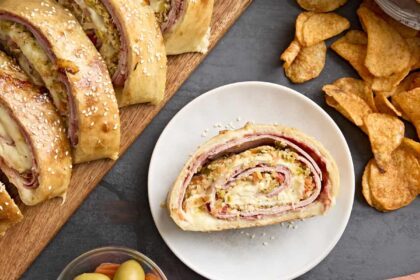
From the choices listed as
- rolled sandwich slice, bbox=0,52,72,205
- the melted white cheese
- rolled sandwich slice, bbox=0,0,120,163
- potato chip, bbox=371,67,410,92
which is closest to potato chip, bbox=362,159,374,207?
potato chip, bbox=371,67,410,92

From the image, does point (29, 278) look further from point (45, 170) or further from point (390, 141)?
point (390, 141)

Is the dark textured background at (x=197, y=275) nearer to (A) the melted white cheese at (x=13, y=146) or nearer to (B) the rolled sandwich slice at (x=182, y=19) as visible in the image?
(B) the rolled sandwich slice at (x=182, y=19)

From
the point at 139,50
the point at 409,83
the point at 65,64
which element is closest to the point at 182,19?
the point at 139,50

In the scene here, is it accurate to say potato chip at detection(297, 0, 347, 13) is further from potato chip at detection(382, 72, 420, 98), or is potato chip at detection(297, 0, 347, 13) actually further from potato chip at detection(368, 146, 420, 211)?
potato chip at detection(368, 146, 420, 211)

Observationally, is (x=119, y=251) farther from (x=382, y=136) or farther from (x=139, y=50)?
(x=382, y=136)

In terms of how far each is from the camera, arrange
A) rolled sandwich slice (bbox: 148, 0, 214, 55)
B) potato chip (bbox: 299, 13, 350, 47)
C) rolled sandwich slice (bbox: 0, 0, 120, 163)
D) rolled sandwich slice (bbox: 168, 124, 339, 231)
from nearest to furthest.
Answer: rolled sandwich slice (bbox: 0, 0, 120, 163) < rolled sandwich slice (bbox: 148, 0, 214, 55) < rolled sandwich slice (bbox: 168, 124, 339, 231) < potato chip (bbox: 299, 13, 350, 47)

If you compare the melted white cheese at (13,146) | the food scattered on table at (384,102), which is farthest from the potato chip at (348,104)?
the melted white cheese at (13,146)

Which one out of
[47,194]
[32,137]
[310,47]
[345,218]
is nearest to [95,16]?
[32,137]
